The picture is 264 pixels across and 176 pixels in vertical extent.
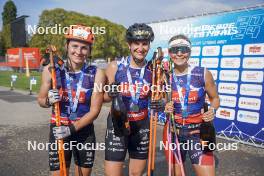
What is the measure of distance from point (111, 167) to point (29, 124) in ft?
25.7

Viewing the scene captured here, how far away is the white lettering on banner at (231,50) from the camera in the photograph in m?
8.61

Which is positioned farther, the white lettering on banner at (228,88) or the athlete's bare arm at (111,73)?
the white lettering on banner at (228,88)

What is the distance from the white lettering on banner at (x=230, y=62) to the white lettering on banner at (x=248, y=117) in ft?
4.82

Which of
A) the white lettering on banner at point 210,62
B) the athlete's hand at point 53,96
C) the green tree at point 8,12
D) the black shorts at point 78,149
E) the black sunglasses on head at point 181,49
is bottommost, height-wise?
the black shorts at point 78,149

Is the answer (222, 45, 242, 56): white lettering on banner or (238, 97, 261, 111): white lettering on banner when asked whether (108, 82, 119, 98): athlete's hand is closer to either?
(238, 97, 261, 111): white lettering on banner

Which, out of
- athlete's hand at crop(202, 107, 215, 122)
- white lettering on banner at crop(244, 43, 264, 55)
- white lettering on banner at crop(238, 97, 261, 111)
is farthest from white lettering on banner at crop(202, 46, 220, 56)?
athlete's hand at crop(202, 107, 215, 122)

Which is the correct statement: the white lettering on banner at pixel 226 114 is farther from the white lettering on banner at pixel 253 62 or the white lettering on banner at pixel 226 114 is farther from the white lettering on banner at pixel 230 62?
the white lettering on banner at pixel 253 62

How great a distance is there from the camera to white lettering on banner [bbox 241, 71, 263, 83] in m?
8.09

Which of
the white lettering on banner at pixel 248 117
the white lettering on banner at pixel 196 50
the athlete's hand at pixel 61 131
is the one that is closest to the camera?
the athlete's hand at pixel 61 131

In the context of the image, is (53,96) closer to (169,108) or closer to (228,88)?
(169,108)

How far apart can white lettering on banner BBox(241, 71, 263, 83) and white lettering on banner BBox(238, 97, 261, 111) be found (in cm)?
57

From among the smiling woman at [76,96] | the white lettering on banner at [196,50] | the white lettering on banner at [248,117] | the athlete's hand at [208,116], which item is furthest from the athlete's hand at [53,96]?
the white lettering on banner at [196,50]

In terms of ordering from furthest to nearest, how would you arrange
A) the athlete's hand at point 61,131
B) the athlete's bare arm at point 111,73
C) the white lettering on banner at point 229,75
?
the white lettering on banner at point 229,75 → the athlete's bare arm at point 111,73 → the athlete's hand at point 61,131

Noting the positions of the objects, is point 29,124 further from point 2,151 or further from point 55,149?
point 55,149
